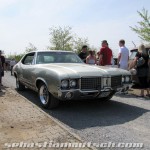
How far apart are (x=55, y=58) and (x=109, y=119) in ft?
9.78

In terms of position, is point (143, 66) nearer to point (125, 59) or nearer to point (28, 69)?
point (125, 59)

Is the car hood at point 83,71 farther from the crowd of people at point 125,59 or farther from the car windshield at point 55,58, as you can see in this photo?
the crowd of people at point 125,59

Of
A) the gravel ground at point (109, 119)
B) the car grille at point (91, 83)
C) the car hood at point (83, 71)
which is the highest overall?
the car hood at point (83, 71)

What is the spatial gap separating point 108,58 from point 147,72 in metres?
1.58

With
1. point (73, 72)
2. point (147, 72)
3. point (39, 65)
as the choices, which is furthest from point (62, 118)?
point (147, 72)

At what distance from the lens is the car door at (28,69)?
8416 mm

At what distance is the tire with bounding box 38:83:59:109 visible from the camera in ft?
23.7

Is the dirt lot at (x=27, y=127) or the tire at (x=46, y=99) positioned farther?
the tire at (x=46, y=99)

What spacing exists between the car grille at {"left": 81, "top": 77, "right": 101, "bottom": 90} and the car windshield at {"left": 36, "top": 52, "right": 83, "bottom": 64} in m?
2.00

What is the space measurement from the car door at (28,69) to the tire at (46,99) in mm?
765

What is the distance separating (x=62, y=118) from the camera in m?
6.52

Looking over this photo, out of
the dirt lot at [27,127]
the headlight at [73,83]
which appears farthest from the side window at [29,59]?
the headlight at [73,83]

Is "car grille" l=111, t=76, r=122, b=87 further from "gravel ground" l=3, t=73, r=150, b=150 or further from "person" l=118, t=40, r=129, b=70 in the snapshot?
"person" l=118, t=40, r=129, b=70

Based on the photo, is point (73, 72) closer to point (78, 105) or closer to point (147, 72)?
point (78, 105)
